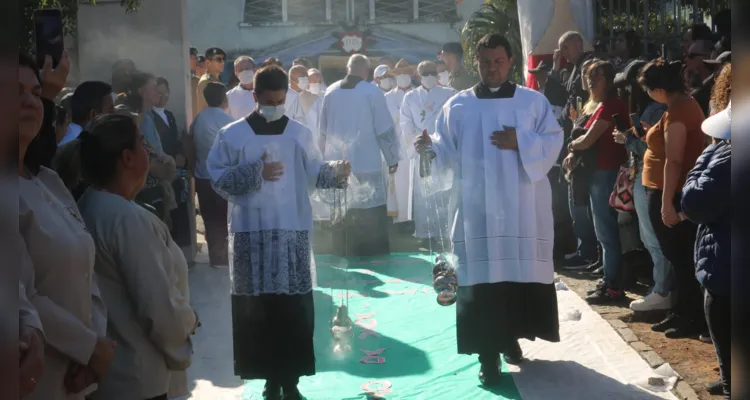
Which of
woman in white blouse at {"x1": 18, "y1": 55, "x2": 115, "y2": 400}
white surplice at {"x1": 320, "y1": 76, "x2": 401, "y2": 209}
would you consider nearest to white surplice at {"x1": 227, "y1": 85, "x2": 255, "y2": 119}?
white surplice at {"x1": 320, "y1": 76, "x2": 401, "y2": 209}

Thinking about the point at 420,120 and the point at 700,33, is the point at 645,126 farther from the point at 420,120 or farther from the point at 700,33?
the point at 420,120

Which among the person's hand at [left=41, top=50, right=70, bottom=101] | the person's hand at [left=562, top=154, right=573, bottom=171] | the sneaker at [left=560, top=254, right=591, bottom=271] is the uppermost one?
the person's hand at [left=41, top=50, right=70, bottom=101]

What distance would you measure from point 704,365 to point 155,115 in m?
4.90

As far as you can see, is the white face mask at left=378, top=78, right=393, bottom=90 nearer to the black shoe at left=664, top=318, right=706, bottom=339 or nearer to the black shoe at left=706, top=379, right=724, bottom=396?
the black shoe at left=664, top=318, right=706, bottom=339

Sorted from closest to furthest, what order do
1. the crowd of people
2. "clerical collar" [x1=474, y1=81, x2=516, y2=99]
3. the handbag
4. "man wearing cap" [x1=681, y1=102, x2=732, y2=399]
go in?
the crowd of people
"man wearing cap" [x1=681, y1=102, x2=732, y2=399]
"clerical collar" [x1=474, y1=81, x2=516, y2=99]
the handbag

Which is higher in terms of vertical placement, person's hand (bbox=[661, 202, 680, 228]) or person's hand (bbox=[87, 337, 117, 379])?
person's hand (bbox=[661, 202, 680, 228])

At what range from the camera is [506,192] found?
5703mm

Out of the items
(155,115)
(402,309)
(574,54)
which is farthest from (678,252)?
(155,115)

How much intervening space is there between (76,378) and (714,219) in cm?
284

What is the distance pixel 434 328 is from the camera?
696cm

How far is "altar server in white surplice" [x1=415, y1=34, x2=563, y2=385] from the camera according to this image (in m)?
5.69

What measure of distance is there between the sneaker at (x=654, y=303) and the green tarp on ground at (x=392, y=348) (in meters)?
1.34

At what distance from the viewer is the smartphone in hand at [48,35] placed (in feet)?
11.6

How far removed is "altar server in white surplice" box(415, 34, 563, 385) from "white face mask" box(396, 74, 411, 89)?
6243mm
